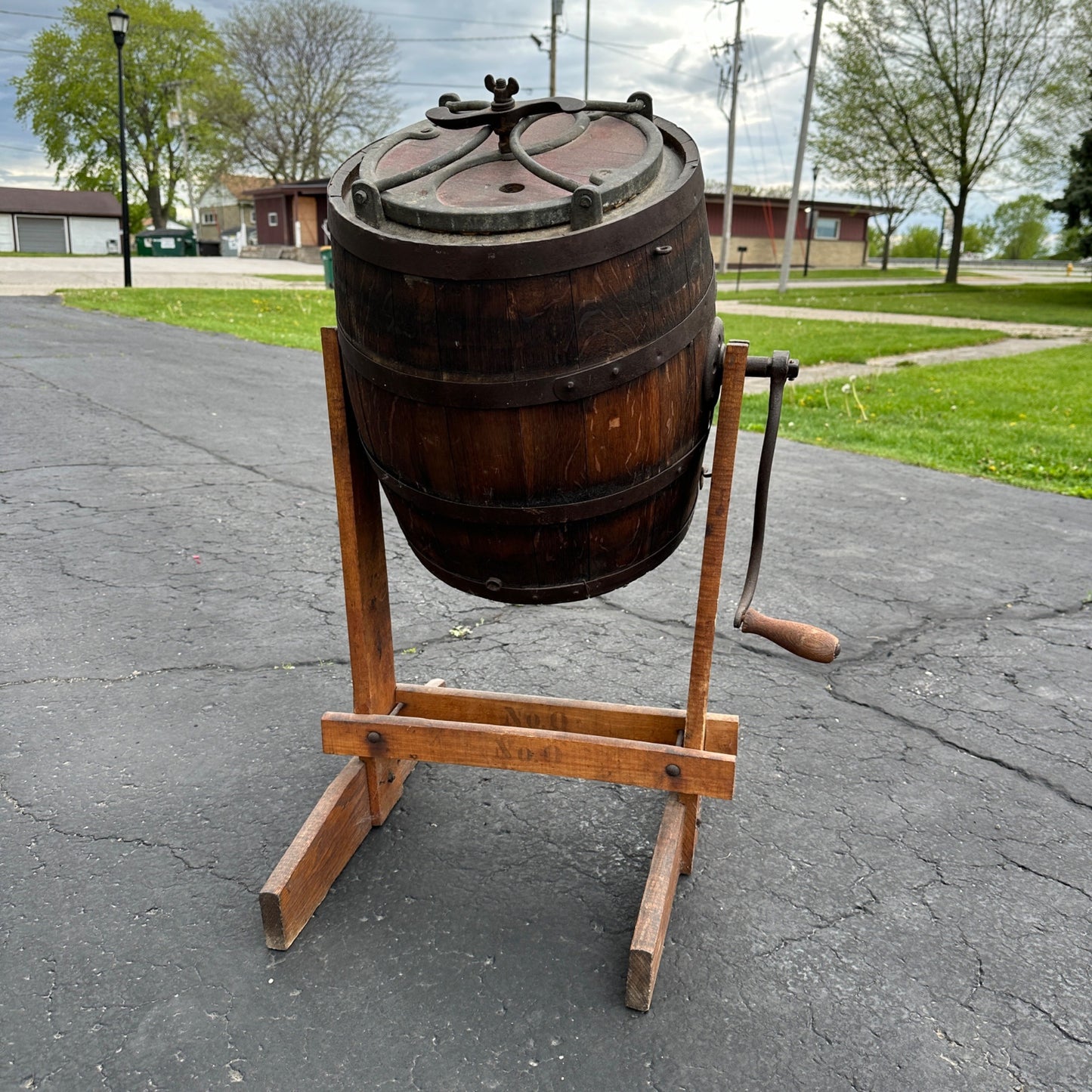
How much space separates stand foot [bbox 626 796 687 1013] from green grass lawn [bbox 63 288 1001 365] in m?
9.85

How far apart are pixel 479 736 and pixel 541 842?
1.37 feet

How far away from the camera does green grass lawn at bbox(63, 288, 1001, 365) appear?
12.7 meters

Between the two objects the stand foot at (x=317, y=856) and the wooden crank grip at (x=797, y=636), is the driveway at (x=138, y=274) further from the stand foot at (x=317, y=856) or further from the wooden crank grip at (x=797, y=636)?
the wooden crank grip at (x=797, y=636)

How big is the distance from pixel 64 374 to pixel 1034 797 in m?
9.10

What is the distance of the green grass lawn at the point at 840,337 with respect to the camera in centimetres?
1218

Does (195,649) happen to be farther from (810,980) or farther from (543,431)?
(810,980)

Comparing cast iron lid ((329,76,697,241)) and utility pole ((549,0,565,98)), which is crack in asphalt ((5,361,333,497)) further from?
utility pole ((549,0,565,98))

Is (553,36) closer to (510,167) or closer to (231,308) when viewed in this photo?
(231,308)

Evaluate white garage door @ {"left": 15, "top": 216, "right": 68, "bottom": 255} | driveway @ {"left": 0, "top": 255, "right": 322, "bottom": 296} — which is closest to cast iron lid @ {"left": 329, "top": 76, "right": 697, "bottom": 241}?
driveway @ {"left": 0, "top": 255, "right": 322, "bottom": 296}

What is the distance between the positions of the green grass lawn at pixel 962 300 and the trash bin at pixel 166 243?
A: 33.7 m

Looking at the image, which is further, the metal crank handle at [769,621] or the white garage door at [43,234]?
the white garage door at [43,234]

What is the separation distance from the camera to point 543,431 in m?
1.89

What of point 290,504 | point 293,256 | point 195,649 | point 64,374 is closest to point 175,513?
point 290,504

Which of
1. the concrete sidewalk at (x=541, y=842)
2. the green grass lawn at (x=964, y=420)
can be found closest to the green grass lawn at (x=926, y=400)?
the green grass lawn at (x=964, y=420)
